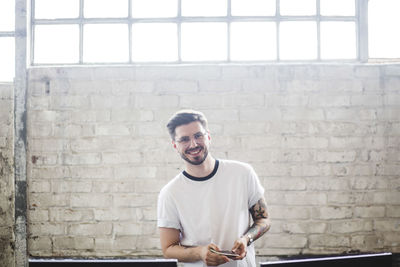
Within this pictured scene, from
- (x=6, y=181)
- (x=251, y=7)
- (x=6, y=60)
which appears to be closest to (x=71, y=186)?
(x=6, y=181)

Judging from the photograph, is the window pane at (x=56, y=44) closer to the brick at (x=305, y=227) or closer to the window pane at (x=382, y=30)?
the brick at (x=305, y=227)

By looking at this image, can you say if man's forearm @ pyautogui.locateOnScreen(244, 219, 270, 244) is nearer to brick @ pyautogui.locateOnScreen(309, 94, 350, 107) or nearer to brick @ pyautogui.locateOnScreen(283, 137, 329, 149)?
brick @ pyautogui.locateOnScreen(283, 137, 329, 149)

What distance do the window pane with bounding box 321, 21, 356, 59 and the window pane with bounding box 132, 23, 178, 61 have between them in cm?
149

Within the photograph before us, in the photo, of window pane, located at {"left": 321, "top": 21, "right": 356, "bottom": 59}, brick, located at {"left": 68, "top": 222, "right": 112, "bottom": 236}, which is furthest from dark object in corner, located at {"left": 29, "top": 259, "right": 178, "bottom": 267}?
window pane, located at {"left": 321, "top": 21, "right": 356, "bottom": 59}

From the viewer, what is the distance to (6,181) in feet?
9.25

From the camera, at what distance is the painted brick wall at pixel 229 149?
2.75 metres

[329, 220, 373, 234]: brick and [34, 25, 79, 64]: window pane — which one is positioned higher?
[34, 25, 79, 64]: window pane

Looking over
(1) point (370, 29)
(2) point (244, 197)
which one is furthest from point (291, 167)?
(1) point (370, 29)

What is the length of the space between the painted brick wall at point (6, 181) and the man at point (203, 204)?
1.85 meters

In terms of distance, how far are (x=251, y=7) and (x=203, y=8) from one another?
482 millimetres

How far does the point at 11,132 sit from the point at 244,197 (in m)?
2.32

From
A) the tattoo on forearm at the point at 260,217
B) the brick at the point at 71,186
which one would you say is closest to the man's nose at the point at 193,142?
the tattoo on forearm at the point at 260,217

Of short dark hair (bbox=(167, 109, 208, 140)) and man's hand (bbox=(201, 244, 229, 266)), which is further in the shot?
short dark hair (bbox=(167, 109, 208, 140))

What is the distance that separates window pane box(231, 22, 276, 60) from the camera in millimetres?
3002
